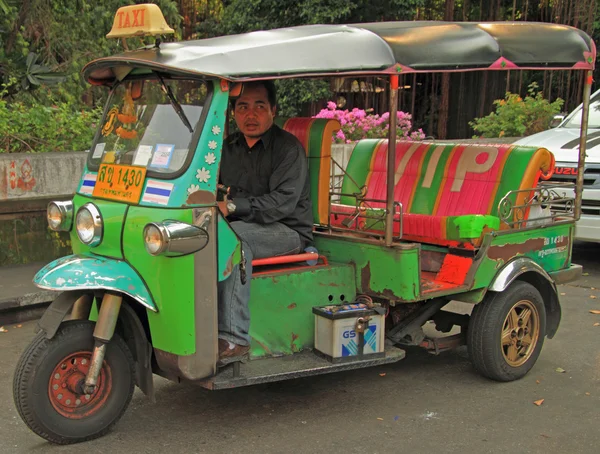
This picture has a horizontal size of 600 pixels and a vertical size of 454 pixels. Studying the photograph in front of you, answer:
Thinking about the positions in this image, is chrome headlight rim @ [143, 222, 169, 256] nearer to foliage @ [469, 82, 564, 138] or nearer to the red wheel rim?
the red wheel rim

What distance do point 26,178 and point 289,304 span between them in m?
5.25

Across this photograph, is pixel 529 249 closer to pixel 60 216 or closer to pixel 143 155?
pixel 143 155

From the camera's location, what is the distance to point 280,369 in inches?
161

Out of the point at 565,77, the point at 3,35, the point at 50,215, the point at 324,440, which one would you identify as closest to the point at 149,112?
the point at 50,215

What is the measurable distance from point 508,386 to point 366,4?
12091 mm

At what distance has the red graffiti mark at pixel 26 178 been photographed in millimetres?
8422

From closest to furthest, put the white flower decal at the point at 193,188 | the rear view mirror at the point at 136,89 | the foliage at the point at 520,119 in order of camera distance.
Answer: the white flower decal at the point at 193,188 < the rear view mirror at the point at 136,89 < the foliage at the point at 520,119

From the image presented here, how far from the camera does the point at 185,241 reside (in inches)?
140

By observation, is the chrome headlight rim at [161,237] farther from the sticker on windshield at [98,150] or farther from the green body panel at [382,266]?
the green body panel at [382,266]

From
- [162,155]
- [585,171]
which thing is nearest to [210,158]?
[162,155]

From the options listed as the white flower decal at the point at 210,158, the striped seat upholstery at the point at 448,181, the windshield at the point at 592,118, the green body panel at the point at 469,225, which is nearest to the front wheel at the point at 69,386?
the white flower decal at the point at 210,158

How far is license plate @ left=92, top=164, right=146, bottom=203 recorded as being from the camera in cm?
388

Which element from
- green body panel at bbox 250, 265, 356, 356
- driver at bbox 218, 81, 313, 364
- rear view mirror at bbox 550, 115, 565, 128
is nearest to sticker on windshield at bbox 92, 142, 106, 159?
driver at bbox 218, 81, 313, 364

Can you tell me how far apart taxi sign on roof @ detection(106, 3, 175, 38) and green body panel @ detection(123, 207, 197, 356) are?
904 millimetres
